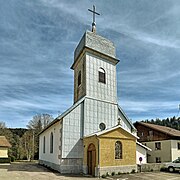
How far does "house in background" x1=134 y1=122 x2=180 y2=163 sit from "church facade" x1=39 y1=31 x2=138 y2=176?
38.5 feet

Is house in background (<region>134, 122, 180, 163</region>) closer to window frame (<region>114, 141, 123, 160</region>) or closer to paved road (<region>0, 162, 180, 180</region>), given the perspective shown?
paved road (<region>0, 162, 180, 180</region>)

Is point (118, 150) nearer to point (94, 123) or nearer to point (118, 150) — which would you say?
point (118, 150)

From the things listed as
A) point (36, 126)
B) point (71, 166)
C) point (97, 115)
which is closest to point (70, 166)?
point (71, 166)

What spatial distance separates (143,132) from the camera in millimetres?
35375

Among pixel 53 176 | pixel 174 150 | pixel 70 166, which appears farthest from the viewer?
pixel 174 150

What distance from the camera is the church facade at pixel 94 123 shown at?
55.9 ft

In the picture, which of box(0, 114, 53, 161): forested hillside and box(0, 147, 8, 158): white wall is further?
box(0, 114, 53, 161): forested hillside

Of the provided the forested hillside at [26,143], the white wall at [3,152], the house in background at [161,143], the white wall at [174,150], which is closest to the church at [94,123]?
the house in background at [161,143]

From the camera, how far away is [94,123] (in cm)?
1941

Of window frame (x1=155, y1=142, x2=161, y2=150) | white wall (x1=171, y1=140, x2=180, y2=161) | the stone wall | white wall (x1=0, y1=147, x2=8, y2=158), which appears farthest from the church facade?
white wall (x1=0, y1=147, x2=8, y2=158)

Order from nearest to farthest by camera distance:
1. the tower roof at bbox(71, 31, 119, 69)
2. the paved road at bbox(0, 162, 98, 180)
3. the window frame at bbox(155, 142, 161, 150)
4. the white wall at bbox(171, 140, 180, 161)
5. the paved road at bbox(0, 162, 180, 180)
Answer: the paved road at bbox(0, 162, 98, 180) → the paved road at bbox(0, 162, 180, 180) → the tower roof at bbox(71, 31, 119, 69) → the white wall at bbox(171, 140, 180, 161) → the window frame at bbox(155, 142, 161, 150)

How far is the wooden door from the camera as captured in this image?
16917 mm

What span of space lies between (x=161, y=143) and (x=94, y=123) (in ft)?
53.9

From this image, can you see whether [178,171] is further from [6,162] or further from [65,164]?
[6,162]
